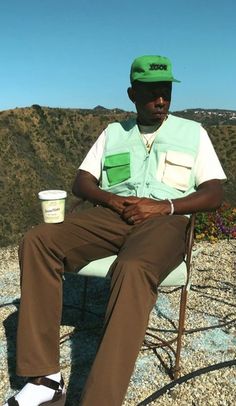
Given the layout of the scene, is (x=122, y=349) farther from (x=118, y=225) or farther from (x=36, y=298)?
(x=118, y=225)

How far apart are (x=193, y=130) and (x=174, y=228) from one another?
70cm

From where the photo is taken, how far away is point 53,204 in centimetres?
274

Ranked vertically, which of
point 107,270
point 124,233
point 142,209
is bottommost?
point 107,270

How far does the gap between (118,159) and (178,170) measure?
372mm

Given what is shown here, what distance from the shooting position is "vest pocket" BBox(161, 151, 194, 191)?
3082 millimetres

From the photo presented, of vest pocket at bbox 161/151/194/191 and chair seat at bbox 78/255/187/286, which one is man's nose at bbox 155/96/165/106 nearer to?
vest pocket at bbox 161/151/194/191

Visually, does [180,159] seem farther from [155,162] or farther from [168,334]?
[168,334]

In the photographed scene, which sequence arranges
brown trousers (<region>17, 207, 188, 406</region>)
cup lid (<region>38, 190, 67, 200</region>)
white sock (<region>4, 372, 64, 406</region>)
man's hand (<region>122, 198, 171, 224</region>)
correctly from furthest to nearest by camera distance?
man's hand (<region>122, 198, 171, 224</region>)
cup lid (<region>38, 190, 67, 200</region>)
white sock (<region>4, 372, 64, 406</region>)
brown trousers (<region>17, 207, 188, 406</region>)

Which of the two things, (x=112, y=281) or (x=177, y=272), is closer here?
(x=112, y=281)

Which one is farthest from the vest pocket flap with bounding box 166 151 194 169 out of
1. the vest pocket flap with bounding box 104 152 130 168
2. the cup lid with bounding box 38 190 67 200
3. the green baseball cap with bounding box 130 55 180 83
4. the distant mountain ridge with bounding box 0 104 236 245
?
the distant mountain ridge with bounding box 0 104 236 245

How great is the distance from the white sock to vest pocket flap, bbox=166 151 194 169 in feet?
4.59

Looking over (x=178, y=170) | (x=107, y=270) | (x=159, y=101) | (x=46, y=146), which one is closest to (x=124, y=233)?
(x=107, y=270)

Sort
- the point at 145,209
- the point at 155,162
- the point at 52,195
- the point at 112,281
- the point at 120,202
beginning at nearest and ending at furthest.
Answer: the point at 112,281 < the point at 52,195 < the point at 145,209 < the point at 120,202 < the point at 155,162

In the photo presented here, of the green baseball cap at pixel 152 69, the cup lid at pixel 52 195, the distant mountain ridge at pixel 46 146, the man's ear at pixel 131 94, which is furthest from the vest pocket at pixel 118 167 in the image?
the distant mountain ridge at pixel 46 146
